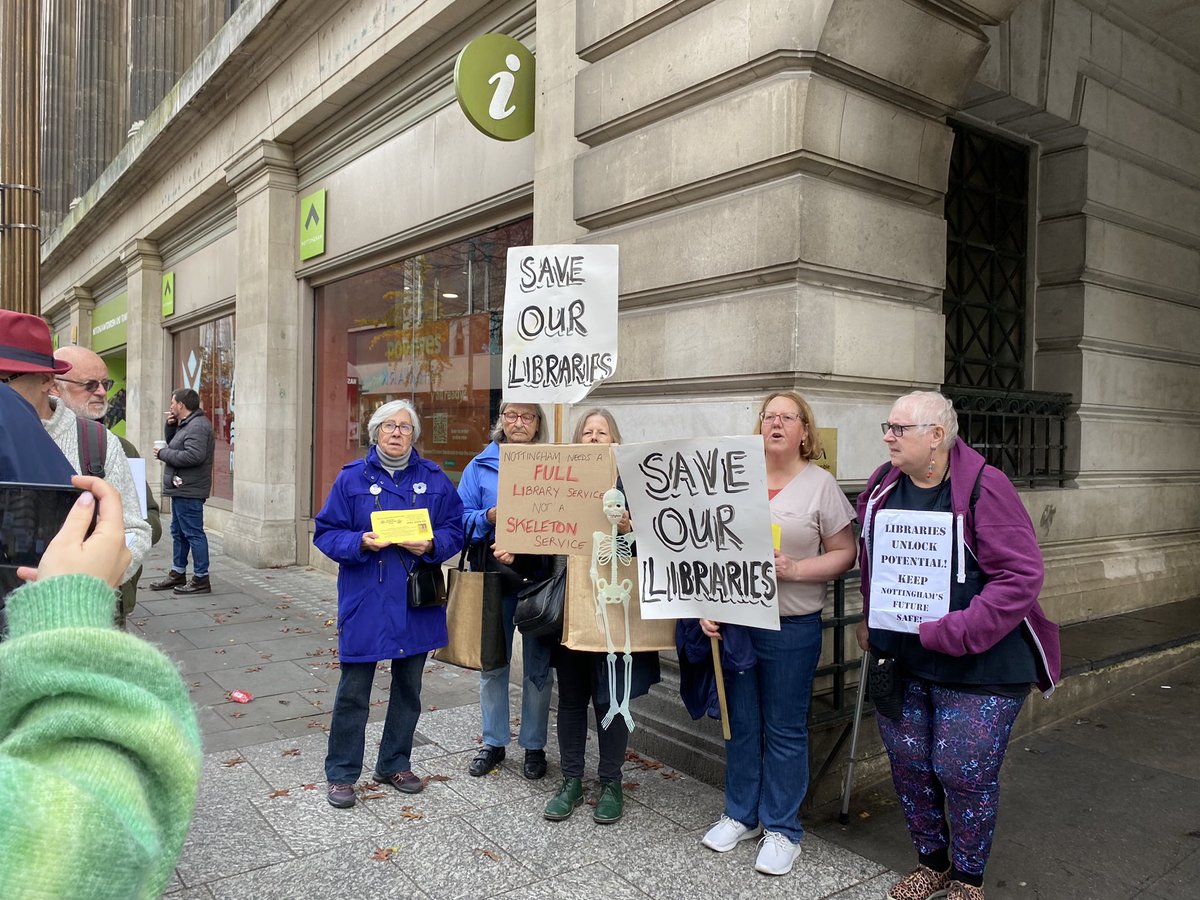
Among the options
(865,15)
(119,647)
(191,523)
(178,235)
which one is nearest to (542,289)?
A: (865,15)

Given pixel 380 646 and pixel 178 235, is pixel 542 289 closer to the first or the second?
pixel 380 646

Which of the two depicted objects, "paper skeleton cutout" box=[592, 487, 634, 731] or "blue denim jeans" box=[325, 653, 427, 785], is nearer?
"paper skeleton cutout" box=[592, 487, 634, 731]

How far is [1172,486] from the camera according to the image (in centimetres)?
795

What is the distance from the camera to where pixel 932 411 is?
316 cm

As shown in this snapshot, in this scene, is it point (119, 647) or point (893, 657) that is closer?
point (119, 647)

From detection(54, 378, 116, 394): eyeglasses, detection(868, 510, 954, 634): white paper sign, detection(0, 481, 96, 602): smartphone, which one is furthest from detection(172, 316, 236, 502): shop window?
detection(0, 481, 96, 602): smartphone

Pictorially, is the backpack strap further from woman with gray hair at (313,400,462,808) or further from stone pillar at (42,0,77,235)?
stone pillar at (42,0,77,235)

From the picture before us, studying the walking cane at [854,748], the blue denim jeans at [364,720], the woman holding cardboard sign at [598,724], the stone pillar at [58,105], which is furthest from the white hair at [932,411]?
the stone pillar at [58,105]

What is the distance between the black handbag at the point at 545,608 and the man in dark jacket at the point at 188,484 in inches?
→ 256

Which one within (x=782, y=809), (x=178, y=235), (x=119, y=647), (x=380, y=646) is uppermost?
(x=178, y=235)

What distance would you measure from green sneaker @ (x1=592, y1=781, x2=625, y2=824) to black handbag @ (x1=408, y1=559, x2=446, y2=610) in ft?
3.95

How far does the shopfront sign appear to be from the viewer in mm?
19922

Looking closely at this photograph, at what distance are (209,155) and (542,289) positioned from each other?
37.7 ft

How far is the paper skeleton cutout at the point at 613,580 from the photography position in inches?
151
